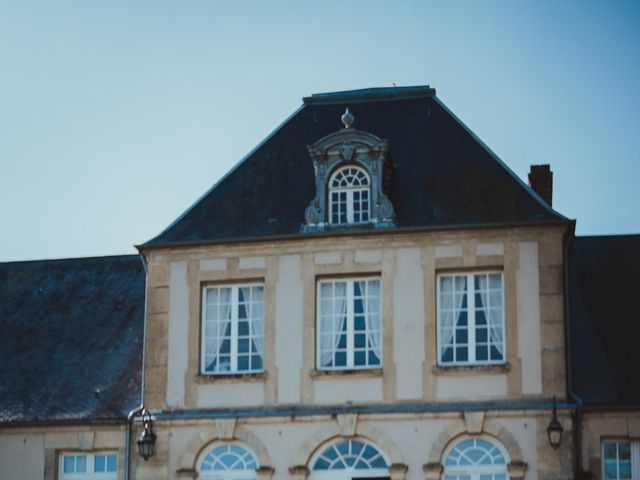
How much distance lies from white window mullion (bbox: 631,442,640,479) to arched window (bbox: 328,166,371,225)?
6179mm

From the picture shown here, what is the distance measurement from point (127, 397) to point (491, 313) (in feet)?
22.8

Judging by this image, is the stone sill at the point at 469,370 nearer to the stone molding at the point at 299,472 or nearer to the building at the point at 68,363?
the stone molding at the point at 299,472

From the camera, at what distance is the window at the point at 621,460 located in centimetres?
2580

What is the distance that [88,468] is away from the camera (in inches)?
1104

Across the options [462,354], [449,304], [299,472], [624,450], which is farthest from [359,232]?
[624,450]

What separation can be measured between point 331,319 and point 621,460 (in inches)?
218

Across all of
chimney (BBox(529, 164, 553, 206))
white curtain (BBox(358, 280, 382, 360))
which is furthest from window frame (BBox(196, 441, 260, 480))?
chimney (BBox(529, 164, 553, 206))

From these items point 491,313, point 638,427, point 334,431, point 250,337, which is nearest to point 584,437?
point 638,427

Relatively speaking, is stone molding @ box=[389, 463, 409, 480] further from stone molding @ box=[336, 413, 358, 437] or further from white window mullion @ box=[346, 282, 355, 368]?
white window mullion @ box=[346, 282, 355, 368]

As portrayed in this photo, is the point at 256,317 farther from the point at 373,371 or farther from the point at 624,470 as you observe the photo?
the point at 624,470

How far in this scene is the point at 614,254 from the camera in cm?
2900

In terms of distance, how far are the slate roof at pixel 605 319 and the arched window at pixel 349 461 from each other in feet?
11.7

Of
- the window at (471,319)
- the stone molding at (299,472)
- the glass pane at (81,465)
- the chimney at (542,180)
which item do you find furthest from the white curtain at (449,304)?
the glass pane at (81,465)

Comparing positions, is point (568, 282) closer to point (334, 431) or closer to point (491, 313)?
point (491, 313)
